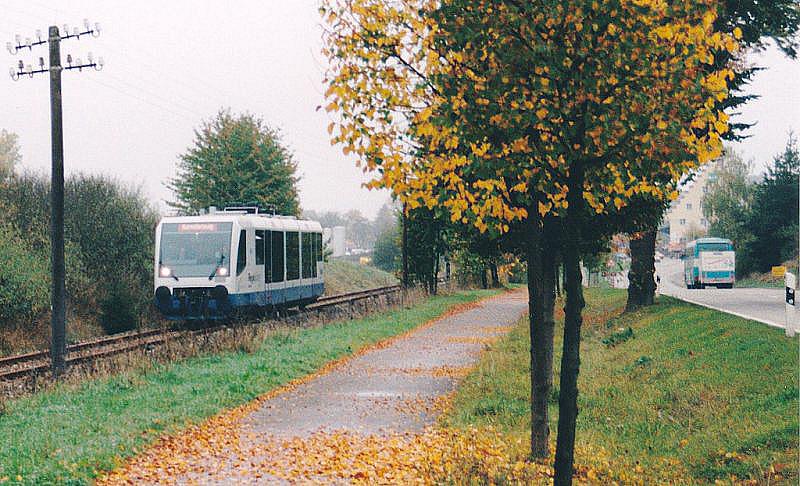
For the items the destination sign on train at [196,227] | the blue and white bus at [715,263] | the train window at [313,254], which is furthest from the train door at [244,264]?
the blue and white bus at [715,263]

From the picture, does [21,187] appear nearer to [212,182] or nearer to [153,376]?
[153,376]

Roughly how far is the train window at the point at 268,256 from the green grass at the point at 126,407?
6.99 m

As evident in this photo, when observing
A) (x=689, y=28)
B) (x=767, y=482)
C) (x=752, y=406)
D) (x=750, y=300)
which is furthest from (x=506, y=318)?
(x=689, y=28)

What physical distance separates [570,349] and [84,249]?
26956 mm

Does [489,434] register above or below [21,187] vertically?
below

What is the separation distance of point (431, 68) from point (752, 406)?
5886 mm

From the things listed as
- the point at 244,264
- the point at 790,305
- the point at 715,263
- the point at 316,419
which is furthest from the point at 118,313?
the point at 715,263

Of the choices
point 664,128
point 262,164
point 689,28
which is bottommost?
point 664,128

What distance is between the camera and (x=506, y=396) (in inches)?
546

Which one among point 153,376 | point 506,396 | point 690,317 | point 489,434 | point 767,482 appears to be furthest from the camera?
point 690,317

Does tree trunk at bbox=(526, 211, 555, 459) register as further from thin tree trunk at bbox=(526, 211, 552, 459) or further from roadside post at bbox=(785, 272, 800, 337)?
roadside post at bbox=(785, 272, 800, 337)

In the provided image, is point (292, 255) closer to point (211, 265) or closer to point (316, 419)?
point (211, 265)

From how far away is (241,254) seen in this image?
26.2m

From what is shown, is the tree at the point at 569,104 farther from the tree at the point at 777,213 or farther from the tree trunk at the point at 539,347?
the tree at the point at 777,213
